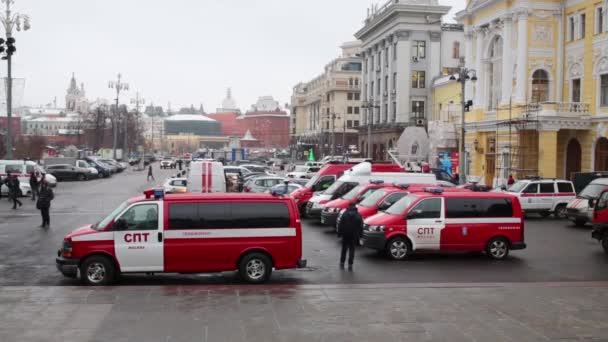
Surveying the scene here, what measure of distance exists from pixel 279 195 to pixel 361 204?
25.9 ft

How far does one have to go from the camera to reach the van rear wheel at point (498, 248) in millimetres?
18328

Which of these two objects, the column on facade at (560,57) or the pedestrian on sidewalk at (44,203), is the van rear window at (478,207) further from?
the column on facade at (560,57)

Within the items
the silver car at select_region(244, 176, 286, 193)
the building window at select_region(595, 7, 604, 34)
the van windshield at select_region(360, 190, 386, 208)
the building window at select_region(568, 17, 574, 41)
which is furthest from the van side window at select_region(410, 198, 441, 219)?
the building window at select_region(568, 17, 574, 41)

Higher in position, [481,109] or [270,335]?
[481,109]

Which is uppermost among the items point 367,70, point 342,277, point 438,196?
point 367,70

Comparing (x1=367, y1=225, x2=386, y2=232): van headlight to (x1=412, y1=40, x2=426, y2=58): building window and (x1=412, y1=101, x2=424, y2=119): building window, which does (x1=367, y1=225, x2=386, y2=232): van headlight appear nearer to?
(x1=412, y1=101, x2=424, y2=119): building window

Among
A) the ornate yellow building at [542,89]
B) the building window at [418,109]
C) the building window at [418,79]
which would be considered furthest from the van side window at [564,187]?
the building window at [418,79]

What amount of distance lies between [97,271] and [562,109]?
35792mm

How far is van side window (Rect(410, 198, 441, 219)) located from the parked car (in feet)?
152

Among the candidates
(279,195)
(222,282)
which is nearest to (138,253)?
(222,282)

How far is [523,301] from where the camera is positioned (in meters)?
12.7

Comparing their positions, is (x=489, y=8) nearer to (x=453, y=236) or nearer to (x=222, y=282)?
(x=453, y=236)

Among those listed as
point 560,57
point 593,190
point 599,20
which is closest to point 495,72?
point 560,57

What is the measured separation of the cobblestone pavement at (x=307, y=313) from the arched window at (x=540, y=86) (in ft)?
110
